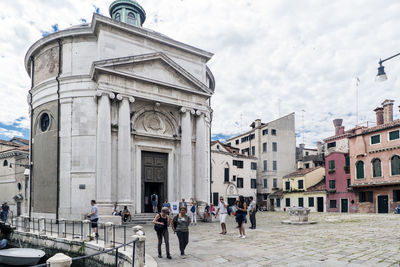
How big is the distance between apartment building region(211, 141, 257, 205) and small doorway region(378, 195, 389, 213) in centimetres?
1700

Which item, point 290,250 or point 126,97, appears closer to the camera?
point 290,250

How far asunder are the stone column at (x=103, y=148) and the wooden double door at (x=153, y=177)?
3.14 metres

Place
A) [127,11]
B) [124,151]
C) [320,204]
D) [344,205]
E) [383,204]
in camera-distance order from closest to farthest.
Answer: [124,151]
[127,11]
[383,204]
[344,205]
[320,204]

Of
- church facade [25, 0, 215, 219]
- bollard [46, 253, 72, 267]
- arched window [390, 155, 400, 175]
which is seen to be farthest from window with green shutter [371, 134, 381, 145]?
bollard [46, 253, 72, 267]

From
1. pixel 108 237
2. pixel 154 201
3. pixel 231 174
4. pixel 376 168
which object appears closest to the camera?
pixel 108 237

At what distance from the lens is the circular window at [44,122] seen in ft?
73.6

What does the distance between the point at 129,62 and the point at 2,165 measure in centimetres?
2631

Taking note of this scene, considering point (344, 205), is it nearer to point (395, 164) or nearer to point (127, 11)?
point (395, 164)

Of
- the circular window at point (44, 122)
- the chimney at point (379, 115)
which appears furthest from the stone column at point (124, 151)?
the chimney at point (379, 115)

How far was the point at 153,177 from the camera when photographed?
2269 centimetres

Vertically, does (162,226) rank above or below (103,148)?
below

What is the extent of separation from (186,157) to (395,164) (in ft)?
68.6

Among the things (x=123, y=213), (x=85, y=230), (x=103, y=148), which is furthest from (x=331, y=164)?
(x=85, y=230)

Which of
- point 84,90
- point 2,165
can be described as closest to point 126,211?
point 84,90
